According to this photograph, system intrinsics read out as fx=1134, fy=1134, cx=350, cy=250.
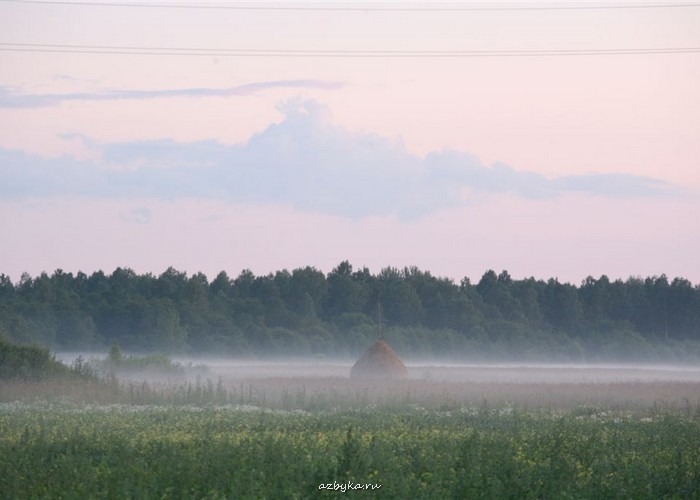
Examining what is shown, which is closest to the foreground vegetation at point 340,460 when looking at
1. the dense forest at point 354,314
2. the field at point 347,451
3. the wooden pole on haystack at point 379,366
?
the field at point 347,451

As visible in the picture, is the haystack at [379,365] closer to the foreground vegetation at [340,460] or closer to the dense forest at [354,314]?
the foreground vegetation at [340,460]

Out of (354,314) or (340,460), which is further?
(354,314)

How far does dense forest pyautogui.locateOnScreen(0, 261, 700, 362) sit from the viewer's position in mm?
90125

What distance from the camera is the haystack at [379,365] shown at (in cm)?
4603

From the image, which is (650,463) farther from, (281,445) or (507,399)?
(507,399)

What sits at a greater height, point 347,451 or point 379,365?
point 379,365

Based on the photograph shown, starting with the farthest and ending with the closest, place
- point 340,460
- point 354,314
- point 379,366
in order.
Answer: point 354,314 → point 379,366 → point 340,460

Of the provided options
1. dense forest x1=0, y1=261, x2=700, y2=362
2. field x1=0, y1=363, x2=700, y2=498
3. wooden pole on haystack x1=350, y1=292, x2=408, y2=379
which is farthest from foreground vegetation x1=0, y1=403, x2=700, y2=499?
dense forest x1=0, y1=261, x2=700, y2=362

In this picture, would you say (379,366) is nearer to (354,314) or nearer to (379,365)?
(379,365)

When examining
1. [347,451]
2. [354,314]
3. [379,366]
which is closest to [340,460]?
[347,451]

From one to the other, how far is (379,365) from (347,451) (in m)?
30.2

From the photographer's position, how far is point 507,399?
36344 mm

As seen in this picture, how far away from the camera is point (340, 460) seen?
16.2 meters

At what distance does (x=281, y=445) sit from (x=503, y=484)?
14.0ft
